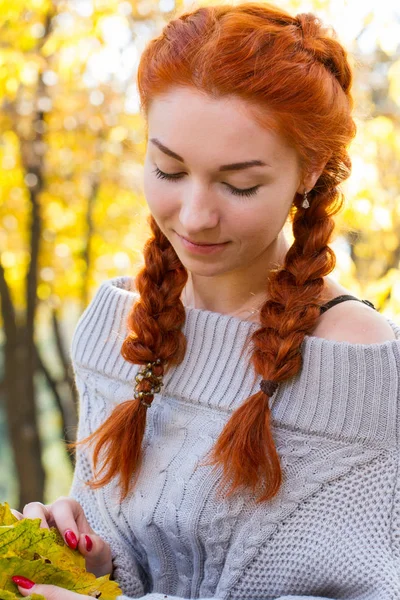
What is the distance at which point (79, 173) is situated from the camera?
4.12 metres

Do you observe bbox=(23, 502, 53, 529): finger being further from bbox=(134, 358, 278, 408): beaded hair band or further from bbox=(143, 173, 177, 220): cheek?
bbox=(143, 173, 177, 220): cheek

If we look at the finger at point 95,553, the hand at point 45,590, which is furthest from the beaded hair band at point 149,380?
the hand at point 45,590

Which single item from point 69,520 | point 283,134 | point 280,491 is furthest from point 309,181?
point 69,520

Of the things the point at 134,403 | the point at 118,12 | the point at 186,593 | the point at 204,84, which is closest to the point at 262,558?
the point at 186,593

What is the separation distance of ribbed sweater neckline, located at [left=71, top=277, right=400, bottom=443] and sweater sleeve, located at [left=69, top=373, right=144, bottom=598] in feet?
0.45

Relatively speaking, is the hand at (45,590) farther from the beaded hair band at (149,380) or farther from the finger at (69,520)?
the beaded hair band at (149,380)

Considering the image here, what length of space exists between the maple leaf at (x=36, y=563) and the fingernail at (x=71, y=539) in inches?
4.4

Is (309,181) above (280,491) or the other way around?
above

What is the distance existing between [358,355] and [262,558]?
45cm

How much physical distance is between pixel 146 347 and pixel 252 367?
0.83ft

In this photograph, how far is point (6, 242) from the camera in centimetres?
438

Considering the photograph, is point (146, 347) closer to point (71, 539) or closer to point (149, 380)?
point (149, 380)

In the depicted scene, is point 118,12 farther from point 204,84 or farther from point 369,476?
point 369,476

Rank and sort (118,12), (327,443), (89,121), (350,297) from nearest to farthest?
(327,443)
(350,297)
(118,12)
(89,121)
